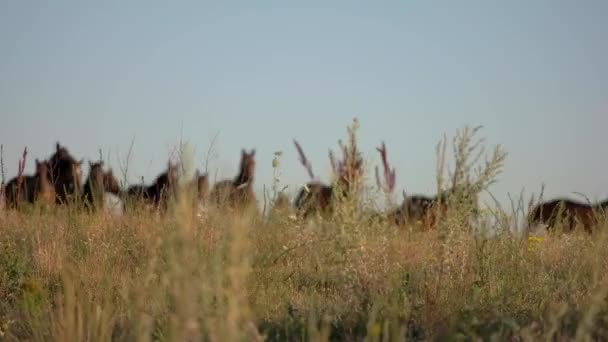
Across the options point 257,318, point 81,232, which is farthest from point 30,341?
point 81,232

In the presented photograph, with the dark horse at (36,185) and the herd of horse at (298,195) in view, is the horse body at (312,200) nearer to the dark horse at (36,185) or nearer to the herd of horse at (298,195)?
the herd of horse at (298,195)

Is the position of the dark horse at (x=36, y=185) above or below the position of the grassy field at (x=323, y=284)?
above

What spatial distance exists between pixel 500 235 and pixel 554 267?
2.36ft

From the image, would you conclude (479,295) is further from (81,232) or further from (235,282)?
(81,232)

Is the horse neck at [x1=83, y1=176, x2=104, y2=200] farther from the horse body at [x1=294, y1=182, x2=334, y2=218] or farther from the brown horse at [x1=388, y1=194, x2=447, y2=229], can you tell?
the brown horse at [x1=388, y1=194, x2=447, y2=229]

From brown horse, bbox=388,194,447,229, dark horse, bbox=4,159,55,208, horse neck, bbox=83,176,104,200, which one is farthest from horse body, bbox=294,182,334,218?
dark horse, bbox=4,159,55,208

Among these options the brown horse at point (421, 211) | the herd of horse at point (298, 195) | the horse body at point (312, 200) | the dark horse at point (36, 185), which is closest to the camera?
the herd of horse at point (298, 195)

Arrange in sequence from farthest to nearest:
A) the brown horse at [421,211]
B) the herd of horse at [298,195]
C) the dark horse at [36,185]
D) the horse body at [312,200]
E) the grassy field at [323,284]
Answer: the dark horse at [36,185] < the horse body at [312,200] < the brown horse at [421,211] < the herd of horse at [298,195] < the grassy field at [323,284]

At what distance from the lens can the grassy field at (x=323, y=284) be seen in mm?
4320

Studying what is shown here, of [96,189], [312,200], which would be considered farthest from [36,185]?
[312,200]

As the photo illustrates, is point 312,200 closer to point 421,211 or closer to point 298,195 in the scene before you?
point 298,195

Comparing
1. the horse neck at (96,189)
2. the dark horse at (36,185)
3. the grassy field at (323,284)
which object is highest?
the dark horse at (36,185)

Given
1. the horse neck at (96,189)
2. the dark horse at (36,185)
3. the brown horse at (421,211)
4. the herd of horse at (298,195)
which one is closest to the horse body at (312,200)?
the herd of horse at (298,195)

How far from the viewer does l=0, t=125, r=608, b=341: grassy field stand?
14.2 ft
